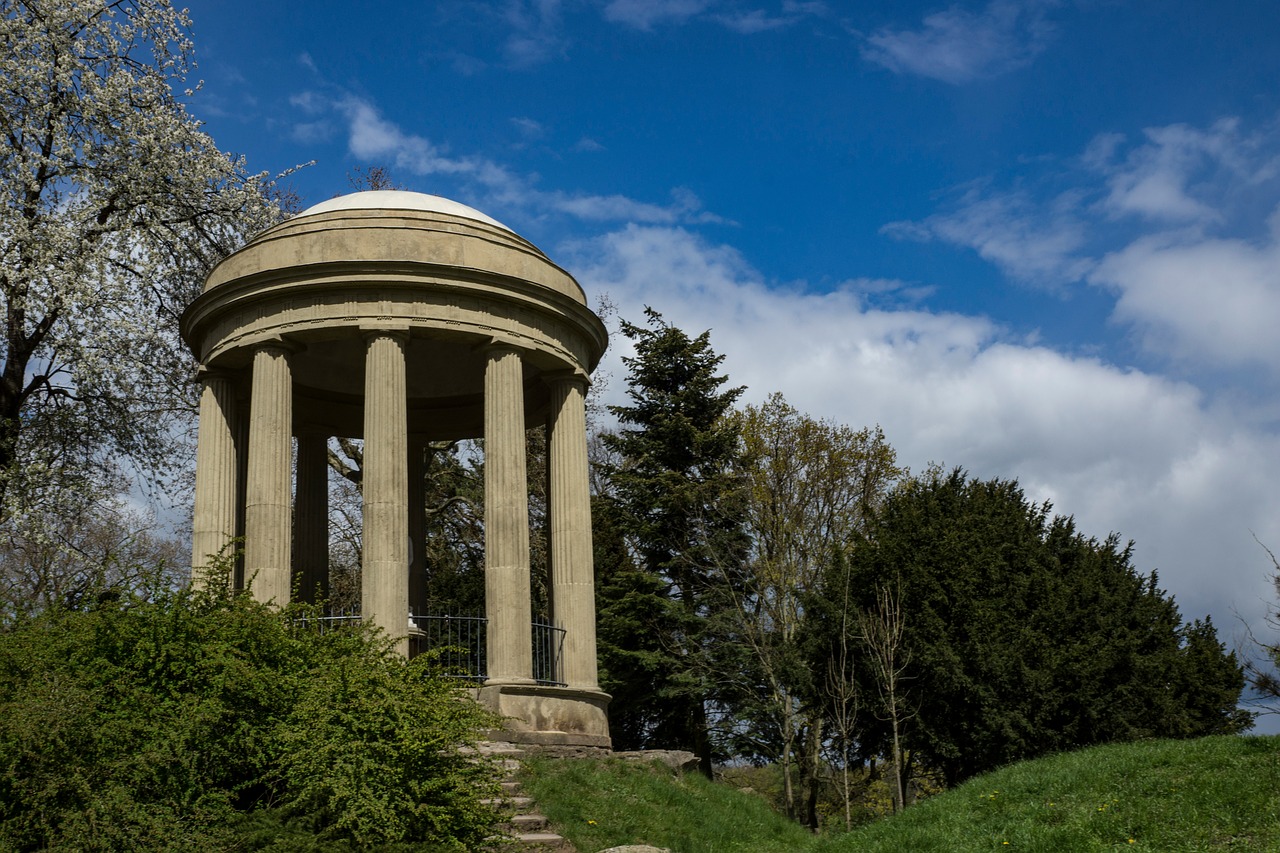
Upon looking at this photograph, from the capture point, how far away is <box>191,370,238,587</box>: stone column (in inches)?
963

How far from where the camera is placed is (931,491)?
118ft

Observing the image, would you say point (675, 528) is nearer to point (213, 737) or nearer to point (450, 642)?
point (450, 642)

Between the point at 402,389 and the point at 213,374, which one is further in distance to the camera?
the point at 213,374

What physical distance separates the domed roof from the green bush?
11990 mm

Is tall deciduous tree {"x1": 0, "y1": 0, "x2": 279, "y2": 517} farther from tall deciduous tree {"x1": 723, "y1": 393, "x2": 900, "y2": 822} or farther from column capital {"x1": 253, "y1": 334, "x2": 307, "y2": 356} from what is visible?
tall deciduous tree {"x1": 723, "y1": 393, "x2": 900, "y2": 822}

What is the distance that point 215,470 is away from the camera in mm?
25047

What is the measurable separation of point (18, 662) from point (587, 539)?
13261 mm

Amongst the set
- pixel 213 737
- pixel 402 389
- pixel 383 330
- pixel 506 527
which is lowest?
pixel 213 737

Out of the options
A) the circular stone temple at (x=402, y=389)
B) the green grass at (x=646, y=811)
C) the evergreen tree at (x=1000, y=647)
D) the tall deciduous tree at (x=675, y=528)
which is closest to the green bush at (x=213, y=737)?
the green grass at (x=646, y=811)

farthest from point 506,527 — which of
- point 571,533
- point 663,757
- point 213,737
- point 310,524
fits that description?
point 213,737

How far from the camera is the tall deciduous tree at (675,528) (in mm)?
38688

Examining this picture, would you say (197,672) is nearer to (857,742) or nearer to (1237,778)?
(1237,778)

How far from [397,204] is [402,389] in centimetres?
480

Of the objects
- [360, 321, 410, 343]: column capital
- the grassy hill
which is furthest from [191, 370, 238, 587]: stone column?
the grassy hill
